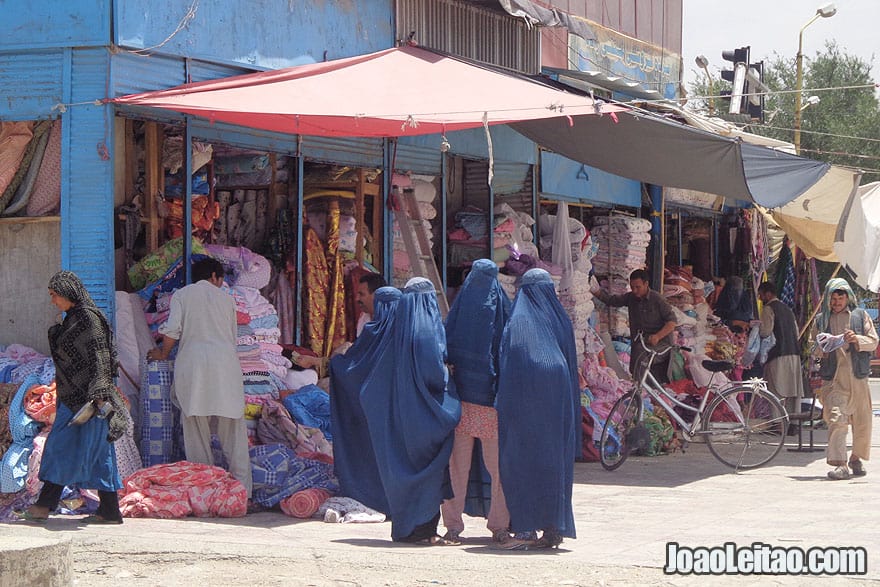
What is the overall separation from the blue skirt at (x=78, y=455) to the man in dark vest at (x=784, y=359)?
8145 mm

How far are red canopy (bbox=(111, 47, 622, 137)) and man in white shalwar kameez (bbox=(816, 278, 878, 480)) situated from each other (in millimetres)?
3126

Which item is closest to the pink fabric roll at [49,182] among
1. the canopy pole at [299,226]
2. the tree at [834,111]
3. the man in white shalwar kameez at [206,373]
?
the man in white shalwar kameez at [206,373]

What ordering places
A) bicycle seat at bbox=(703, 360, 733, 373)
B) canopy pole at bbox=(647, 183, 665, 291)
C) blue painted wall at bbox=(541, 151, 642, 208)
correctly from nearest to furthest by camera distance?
1. bicycle seat at bbox=(703, 360, 733, 373)
2. blue painted wall at bbox=(541, 151, 642, 208)
3. canopy pole at bbox=(647, 183, 665, 291)

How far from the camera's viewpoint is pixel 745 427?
1093 cm

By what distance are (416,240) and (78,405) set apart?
4932 millimetres

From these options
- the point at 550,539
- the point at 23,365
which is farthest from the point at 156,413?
the point at 550,539

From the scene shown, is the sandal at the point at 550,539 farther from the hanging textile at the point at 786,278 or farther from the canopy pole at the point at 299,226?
the hanging textile at the point at 786,278

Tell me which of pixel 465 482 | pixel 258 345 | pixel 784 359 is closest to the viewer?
pixel 465 482

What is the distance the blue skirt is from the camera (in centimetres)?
749

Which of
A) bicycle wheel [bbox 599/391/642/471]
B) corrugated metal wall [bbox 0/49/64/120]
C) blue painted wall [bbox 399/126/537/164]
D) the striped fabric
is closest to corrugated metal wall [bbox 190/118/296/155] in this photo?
corrugated metal wall [bbox 0/49/64/120]

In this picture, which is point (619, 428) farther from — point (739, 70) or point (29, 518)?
point (739, 70)

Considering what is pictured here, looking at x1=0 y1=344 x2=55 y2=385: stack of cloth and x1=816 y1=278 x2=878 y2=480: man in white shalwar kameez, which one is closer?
x1=0 y1=344 x2=55 y2=385: stack of cloth

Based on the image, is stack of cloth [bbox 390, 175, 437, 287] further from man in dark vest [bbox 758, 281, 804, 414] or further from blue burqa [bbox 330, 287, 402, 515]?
man in dark vest [bbox 758, 281, 804, 414]

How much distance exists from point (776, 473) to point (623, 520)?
3316 millimetres
